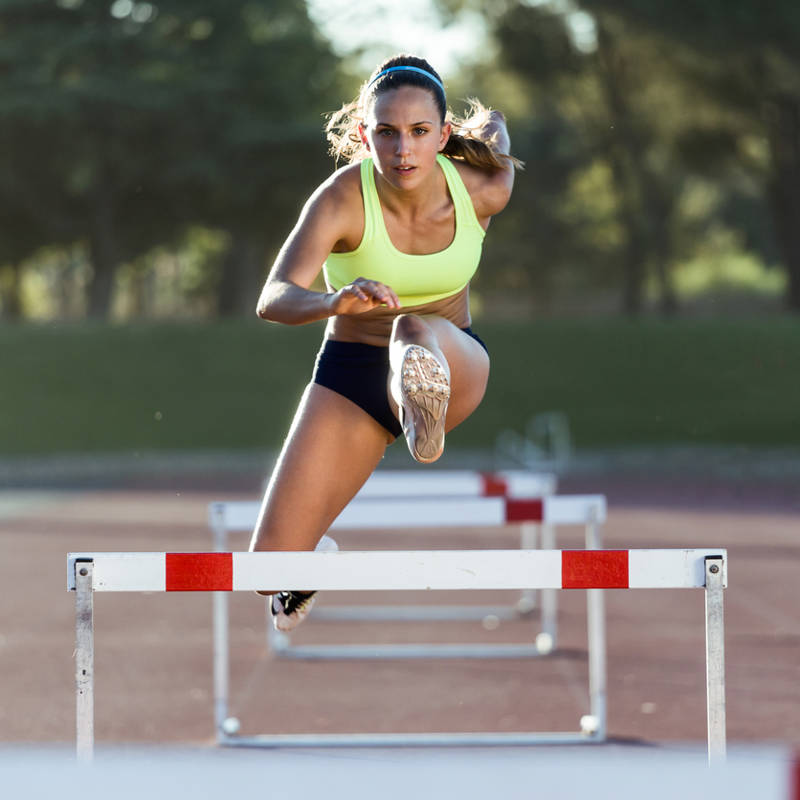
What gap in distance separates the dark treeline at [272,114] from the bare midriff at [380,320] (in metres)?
21.4

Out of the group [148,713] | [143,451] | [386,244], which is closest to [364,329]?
[386,244]

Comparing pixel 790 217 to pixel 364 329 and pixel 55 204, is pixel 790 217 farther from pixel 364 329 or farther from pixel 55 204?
pixel 364 329

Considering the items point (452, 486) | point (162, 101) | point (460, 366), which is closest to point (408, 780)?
point (460, 366)

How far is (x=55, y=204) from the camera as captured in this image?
98.9 feet

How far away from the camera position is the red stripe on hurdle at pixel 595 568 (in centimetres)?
298

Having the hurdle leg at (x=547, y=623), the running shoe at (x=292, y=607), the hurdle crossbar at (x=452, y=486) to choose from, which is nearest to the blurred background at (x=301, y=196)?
the hurdle leg at (x=547, y=623)

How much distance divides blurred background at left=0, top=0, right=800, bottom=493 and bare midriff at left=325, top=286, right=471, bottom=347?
14.5 meters

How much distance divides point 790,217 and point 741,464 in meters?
10.7

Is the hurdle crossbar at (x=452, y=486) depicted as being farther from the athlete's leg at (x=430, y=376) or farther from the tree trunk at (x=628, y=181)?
the tree trunk at (x=628, y=181)

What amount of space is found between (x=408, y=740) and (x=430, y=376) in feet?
7.49

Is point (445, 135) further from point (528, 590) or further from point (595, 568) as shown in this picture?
point (528, 590)

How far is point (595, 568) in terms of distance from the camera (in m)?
3.02

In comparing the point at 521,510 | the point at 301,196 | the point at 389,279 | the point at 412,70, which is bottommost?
the point at 521,510

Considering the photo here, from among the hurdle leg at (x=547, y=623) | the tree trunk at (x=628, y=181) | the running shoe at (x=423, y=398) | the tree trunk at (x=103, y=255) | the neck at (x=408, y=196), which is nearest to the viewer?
the running shoe at (x=423, y=398)
